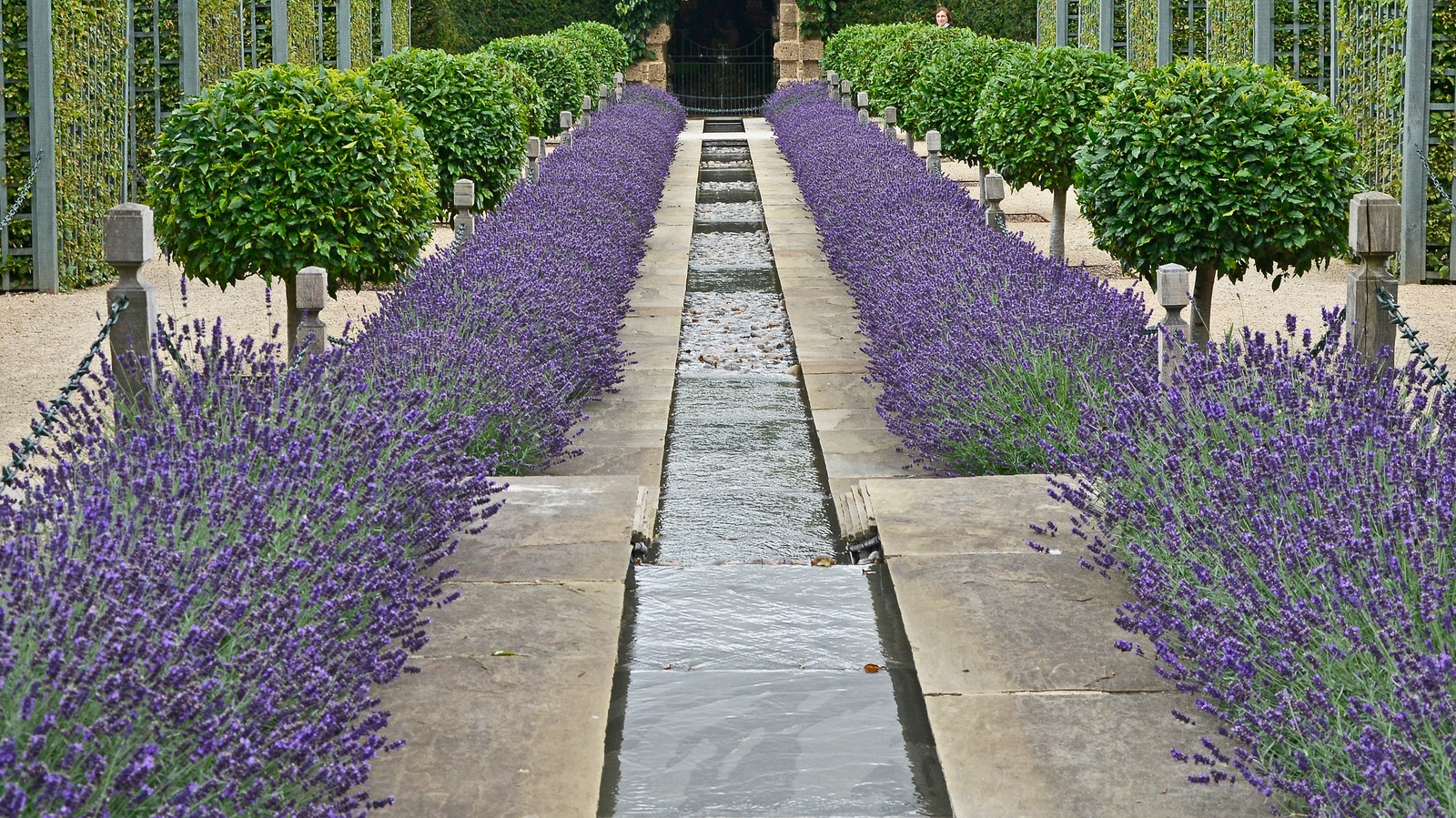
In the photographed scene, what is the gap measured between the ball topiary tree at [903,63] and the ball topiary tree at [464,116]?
993 cm

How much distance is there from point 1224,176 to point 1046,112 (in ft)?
14.6

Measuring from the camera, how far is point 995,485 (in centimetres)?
566

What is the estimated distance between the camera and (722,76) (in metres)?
36.4

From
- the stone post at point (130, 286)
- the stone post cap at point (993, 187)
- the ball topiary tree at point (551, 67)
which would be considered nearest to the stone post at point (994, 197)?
the stone post cap at point (993, 187)

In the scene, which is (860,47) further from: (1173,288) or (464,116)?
(1173,288)

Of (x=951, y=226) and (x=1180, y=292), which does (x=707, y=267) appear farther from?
(x=1180, y=292)

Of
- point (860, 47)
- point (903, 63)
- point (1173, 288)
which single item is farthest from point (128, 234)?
point (860, 47)

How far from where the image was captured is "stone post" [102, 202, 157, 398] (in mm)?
5512

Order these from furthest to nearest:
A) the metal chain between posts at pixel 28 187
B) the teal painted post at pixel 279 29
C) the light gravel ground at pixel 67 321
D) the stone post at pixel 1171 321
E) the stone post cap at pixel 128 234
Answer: the teal painted post at pixel 279 29
the metal chain between posts at pixel 28 187
the light gravel ground at pixel 67 321
the stone post at pixel 1171 321
the stone post cap at pixel 128 234

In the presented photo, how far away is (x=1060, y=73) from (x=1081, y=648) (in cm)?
935

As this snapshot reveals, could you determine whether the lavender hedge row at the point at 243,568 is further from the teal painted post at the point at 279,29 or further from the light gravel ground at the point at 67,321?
the teal painted post at the point at 279,29

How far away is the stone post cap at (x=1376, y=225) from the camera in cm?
559

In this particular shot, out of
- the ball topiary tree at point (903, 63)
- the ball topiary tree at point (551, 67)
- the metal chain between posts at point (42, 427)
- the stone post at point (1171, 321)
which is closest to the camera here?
the metal chain between posts at point (42, 427)

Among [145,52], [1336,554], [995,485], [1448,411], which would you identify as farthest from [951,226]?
[145,52]
